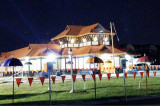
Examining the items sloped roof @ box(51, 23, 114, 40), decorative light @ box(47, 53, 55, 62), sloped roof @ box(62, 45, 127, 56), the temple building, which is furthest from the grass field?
sloped roof @ box(51, 23, 114, 40)

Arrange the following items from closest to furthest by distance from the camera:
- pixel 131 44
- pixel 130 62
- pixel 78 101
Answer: pixel 78 101 < pixel 130 62 < pixel 131 44

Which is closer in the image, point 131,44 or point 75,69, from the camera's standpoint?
point 75,69

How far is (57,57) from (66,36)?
553cm

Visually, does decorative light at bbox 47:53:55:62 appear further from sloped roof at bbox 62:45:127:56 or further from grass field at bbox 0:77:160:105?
grass field at bbox 0:77:160:105

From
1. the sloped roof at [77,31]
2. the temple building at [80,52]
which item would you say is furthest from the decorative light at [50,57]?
the sloped roof at [77,31]

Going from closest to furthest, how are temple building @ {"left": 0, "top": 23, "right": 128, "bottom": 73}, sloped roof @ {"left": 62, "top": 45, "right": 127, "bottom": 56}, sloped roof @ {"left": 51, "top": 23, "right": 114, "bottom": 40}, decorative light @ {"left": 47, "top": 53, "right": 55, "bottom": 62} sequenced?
sloped roof @ {"left": 62, "top": 45, "right": 127, "bottom": 56} < temple building @ {"left": 0, "top": 23, "right": 128, "bottom": 73} < decorative light @ {"left": 47, "top": 53, "right": 55, "bottom": 62} < sloped roof @ {"left": 51, "top": 23, "right": 114, "bottom": 40}

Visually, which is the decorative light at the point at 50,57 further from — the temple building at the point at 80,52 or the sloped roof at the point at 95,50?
the sloped roof at the point at 95,50

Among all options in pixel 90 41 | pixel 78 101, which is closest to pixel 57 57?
pixel 90 41

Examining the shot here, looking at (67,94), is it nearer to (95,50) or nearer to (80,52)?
(95,50)

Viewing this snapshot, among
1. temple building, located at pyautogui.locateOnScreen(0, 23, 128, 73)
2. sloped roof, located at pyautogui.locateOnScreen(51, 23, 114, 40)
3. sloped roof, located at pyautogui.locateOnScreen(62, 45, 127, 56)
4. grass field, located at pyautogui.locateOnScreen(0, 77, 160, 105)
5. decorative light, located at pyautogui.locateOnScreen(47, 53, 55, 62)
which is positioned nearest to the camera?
grass field, located at pyautogui.locateOnScreen(0, 77, 160, 105)

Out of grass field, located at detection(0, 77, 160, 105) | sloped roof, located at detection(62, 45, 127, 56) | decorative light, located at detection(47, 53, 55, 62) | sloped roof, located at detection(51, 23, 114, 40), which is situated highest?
sloped roof, located at detection(51, 23, 114, 40)

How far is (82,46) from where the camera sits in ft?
153

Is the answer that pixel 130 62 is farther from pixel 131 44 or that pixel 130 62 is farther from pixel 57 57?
pixel 131 44

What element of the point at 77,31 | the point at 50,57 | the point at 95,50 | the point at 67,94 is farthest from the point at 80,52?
the point at 67,94
